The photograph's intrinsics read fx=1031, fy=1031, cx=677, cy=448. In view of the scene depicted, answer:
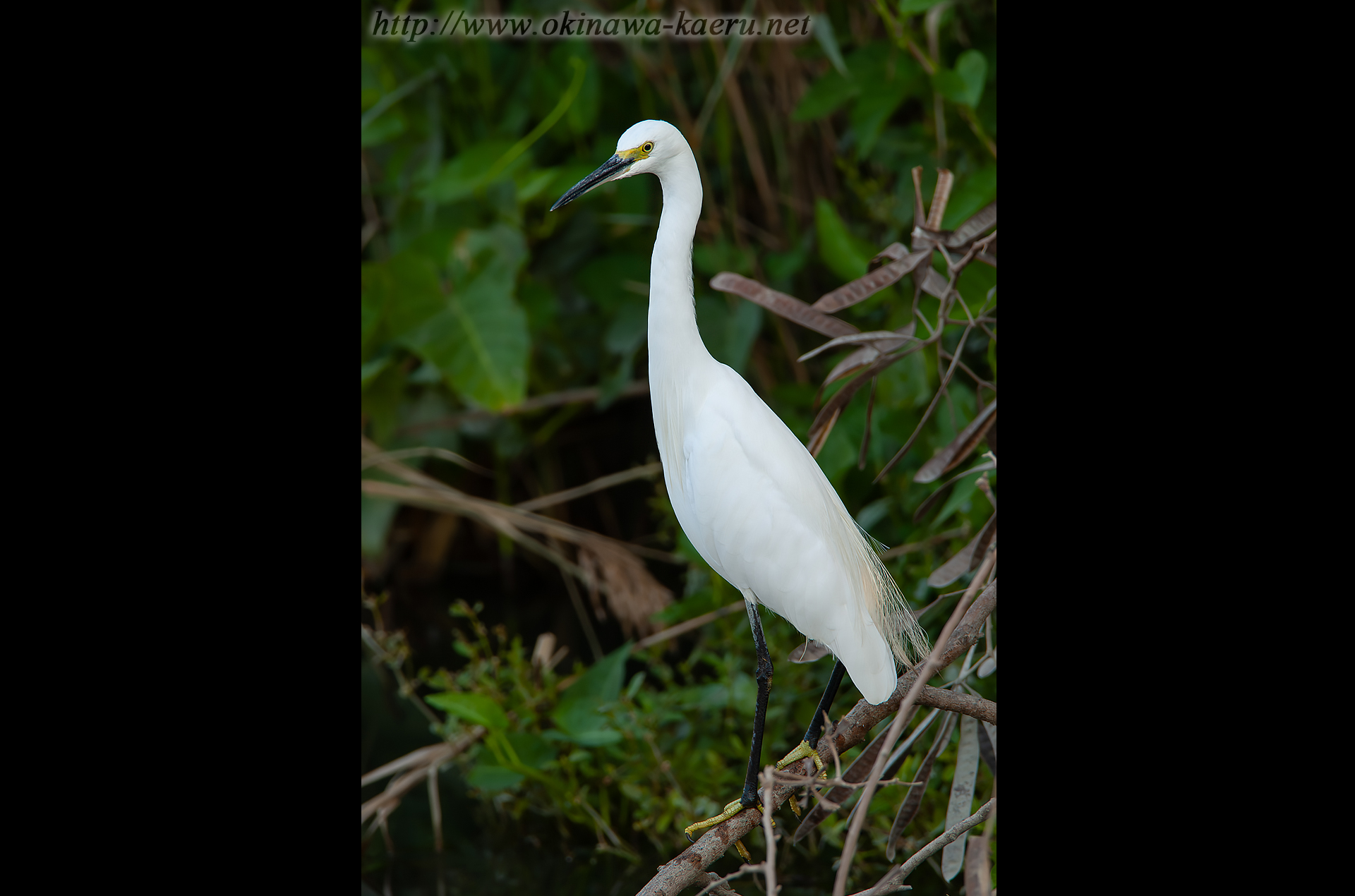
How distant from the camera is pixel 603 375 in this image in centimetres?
326

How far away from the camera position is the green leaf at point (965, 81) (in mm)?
1944

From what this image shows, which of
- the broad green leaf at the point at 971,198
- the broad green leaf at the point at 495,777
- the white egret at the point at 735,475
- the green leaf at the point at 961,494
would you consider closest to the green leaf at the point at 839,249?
the broad green leaf at the point at 971,198

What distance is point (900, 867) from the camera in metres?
1.17

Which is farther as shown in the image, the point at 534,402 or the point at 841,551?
the point at 534,402

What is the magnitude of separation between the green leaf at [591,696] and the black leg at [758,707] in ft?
2.62

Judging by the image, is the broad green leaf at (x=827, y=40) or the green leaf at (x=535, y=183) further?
the green leaf at (x=535, y=183)

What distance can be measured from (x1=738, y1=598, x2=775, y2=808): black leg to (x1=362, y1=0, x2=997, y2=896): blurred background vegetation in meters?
0.62

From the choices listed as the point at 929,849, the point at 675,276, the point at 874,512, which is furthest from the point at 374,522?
the point at 929,849

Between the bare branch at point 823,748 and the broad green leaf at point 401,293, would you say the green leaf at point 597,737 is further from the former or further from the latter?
the broad green leaf at point 401,293

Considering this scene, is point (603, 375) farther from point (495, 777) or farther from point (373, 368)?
point (495, 777)

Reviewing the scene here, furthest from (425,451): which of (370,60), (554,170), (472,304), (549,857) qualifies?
(370,60)

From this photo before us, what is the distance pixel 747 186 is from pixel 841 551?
2281 millimetres

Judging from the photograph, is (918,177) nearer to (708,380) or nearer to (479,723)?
(708,380)

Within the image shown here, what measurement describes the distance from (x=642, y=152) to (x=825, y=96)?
131cm
